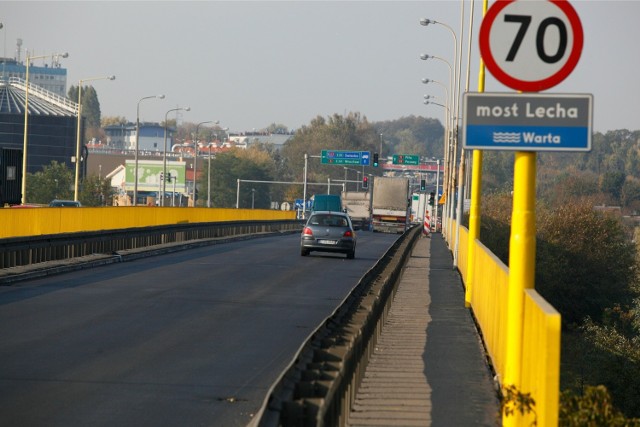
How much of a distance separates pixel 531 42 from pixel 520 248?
1.35 metres

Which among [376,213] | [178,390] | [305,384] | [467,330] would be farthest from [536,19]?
[376,213]

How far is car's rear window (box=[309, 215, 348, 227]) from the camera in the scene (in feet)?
124

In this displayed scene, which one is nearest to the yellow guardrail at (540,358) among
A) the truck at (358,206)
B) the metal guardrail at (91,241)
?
the metal guardrail at (91,241)

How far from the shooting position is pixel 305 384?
7629mm

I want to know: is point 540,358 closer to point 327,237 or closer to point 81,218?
point 327,237

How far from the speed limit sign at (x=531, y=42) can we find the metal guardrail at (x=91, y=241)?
1824 centimetres

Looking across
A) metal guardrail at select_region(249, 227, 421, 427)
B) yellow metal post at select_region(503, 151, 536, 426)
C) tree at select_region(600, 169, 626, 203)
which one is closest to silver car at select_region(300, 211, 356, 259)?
metal guardrail at select_region(249, 227, 421, 427)

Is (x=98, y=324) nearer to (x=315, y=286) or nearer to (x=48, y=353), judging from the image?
(x=48, y=353)

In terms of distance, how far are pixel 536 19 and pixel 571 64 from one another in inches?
14.6

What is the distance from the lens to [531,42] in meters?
7.52

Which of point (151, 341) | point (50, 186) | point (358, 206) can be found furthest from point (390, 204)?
point (151, 341)

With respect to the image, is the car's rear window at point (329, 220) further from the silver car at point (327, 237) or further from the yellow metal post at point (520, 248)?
the yellow metal post at point (520, 248)

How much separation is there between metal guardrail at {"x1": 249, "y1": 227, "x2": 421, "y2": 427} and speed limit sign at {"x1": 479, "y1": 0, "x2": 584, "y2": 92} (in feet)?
7.51

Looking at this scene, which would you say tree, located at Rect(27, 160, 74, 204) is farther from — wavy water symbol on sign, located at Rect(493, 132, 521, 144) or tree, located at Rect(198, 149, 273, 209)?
wavy water symbol on sign, located at Rect(493, 132, 521, 144)
